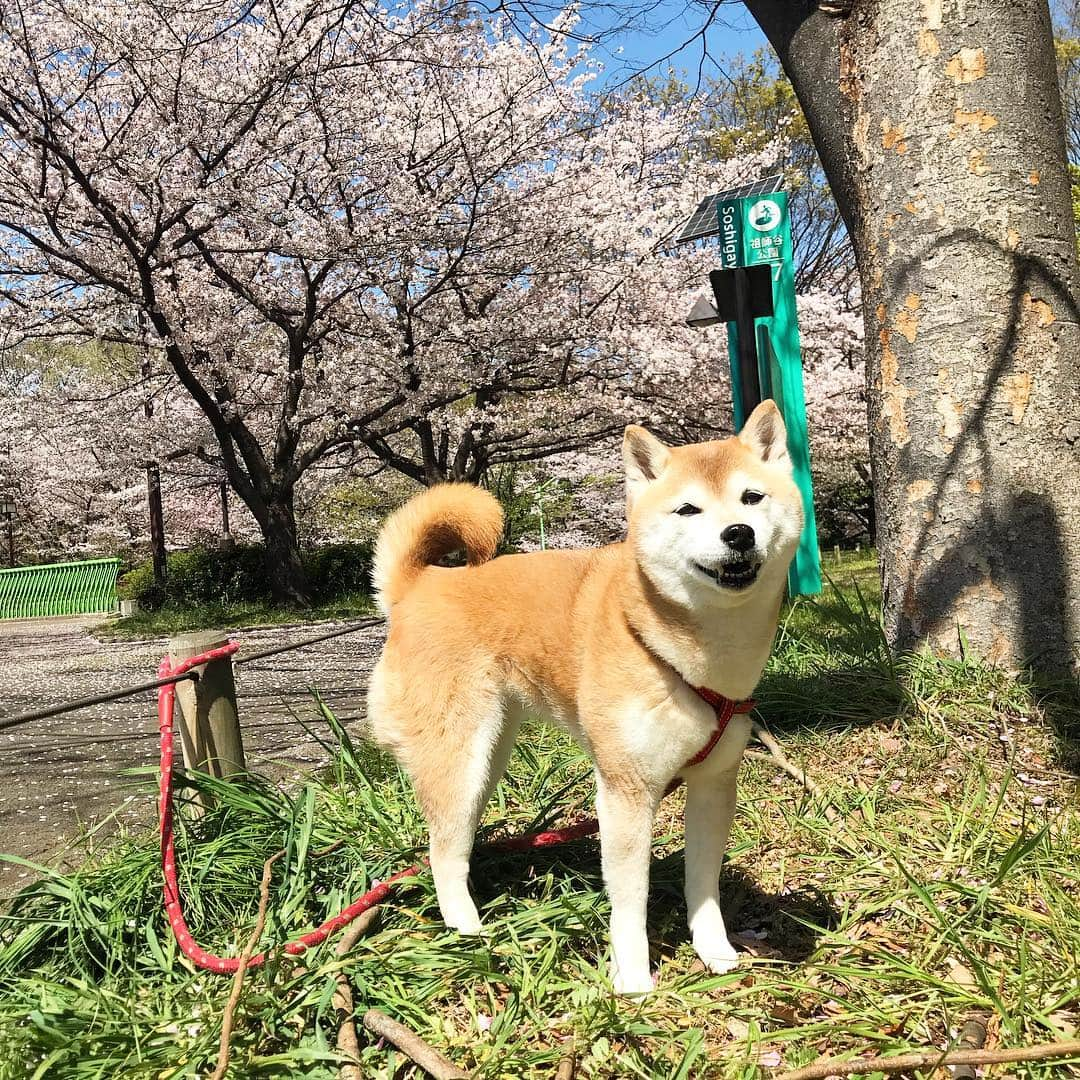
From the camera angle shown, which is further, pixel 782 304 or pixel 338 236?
pixel 338 236

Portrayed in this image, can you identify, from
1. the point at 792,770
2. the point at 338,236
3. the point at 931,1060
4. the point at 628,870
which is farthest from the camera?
the point at 338,236

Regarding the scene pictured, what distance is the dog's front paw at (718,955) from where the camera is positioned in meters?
2.19

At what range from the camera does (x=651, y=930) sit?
95.6 inches

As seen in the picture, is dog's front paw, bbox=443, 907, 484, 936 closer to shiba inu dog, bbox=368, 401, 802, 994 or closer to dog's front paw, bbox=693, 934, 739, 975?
shiba inu dog, bbox=368, 401, 802, 994

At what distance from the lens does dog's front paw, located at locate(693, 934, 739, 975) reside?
2.19m

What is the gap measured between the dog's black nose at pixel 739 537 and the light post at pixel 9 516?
2593cm

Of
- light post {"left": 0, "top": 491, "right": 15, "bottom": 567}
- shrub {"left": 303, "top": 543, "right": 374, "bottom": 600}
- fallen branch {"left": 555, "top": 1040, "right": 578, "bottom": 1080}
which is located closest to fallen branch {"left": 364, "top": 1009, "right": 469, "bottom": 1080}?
fallen branch {"left": 555, "top": 1040, "right": 578, "bottom": 1080}

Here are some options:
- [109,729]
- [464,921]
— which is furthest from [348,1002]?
[109,729]

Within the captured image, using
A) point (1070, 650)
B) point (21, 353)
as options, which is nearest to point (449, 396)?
point (1070, 650)

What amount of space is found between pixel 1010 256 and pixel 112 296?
1280 centimetres

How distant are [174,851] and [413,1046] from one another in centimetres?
106

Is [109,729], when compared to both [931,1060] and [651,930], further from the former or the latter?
[931,1060]

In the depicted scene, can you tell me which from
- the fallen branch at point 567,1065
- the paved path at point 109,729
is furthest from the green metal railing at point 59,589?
the fallen branch at point 567,1065

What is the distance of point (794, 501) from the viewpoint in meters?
2.04
